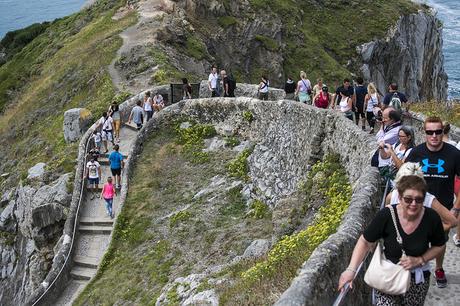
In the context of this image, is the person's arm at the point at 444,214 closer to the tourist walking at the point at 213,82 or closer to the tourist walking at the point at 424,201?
the tourist walking at the point at 424,201

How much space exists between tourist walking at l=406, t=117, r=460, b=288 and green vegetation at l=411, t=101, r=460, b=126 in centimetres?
1227

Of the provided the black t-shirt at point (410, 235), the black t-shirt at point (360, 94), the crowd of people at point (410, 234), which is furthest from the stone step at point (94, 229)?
the black t-shirt at point (410, 235)

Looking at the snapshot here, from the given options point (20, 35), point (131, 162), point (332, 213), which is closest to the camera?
point (332, 213)

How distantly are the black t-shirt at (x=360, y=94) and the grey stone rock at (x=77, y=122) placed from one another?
15664mm

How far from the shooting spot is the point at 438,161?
7875mm

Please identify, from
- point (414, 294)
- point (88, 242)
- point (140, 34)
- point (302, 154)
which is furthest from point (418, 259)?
point (140, 34)

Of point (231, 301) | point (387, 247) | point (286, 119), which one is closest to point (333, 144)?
point (286, 119)

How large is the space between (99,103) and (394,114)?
24.2 metres

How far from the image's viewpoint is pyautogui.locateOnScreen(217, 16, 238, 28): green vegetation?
155ft

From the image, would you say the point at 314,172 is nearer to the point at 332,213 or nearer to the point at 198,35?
Answer: the point at 332,213

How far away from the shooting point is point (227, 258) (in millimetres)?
15852

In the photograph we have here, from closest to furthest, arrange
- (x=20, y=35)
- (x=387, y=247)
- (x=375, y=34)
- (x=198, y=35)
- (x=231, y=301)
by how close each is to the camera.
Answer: (x=387, y=247), (x=231, y=301), (x=198, y=35), (x=375, y=34), (x=20, y=35)

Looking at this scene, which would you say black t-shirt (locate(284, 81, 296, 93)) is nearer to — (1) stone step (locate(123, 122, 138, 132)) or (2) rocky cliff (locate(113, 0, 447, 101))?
(1) stone step (locate(123, 122, 138, 132))

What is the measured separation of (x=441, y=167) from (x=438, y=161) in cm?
9
